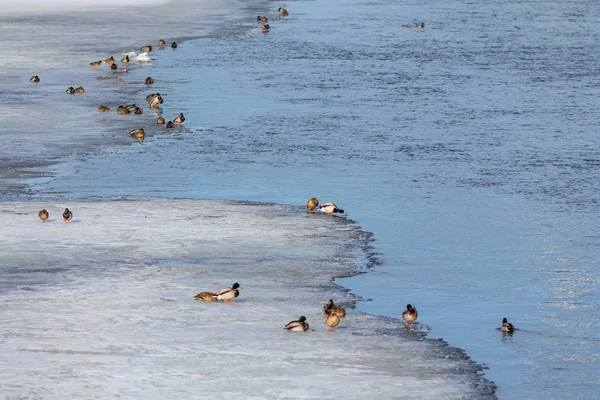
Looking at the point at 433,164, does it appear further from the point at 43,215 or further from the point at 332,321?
the point at 332,321

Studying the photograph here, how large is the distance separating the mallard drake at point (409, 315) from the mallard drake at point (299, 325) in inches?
48.3

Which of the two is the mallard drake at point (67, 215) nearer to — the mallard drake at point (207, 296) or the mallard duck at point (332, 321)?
the mallard drake at point (207, 296)

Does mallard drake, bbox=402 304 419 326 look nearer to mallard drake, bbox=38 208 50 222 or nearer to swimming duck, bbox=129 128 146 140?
mallard drake, bbox=38 208 50 222

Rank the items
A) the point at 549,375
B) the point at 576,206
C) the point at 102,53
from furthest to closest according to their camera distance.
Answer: the point at 102,53, the point at 576,206, the point at 549,375

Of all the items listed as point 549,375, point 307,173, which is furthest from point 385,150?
point 549,375

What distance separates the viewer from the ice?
12.6 meters

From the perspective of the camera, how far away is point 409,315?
14477mm

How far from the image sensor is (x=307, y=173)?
23.4m

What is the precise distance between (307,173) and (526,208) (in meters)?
4.63

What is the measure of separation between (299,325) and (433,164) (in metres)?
10.4

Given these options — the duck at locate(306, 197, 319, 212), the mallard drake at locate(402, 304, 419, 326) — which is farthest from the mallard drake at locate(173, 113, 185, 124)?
the mallard drake at locate(402, 304, 419, 326)

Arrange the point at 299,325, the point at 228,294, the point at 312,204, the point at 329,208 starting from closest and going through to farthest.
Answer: the point at 299,325 < the point at 228,294 < the point at 329,208 < the point at 312,204

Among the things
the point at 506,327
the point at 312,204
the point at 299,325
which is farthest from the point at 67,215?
the point at 506,327

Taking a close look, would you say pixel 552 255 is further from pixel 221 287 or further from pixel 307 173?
pixel 307 173
